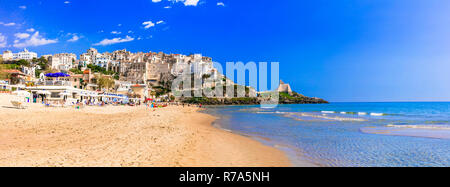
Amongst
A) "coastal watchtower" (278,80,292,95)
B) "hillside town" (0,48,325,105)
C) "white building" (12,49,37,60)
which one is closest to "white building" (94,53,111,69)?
"hillside town" (0,48,325,105)

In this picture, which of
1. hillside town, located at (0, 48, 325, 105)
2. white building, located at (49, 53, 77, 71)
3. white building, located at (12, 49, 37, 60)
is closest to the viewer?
white building, located at (49, 53, 77, 71)

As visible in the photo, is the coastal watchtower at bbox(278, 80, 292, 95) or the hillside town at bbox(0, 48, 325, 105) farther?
the coastal watchtower at bbox(278, 80, 292, 95)

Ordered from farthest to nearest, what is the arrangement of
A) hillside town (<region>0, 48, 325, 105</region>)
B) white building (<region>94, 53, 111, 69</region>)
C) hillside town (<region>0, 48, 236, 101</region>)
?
white building (<region>94, 53, 111, 69</region>)
hillside town (<region>0, 48, 325, 105</region>)
hillside town (<region>0, 48, 236, 101</region>)

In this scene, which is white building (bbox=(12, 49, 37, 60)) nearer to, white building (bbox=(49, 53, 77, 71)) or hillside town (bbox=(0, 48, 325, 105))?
hillside town (bbox=(0, 48, 325, 105))

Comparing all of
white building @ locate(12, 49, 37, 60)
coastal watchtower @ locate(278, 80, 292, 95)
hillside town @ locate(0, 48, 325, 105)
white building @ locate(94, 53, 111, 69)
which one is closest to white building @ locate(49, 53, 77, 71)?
hillside town @ locate(0, 48, 325, 105)

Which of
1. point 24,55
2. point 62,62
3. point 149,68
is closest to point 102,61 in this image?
point 62,62

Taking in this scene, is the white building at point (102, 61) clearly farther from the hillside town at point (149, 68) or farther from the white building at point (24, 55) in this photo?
the white building at point (24, 55)

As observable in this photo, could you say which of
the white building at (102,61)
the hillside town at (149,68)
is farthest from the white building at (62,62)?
the white building at (102,61)

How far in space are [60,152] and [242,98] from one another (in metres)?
97.4

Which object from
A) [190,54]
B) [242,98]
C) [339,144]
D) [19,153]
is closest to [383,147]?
[339,144]

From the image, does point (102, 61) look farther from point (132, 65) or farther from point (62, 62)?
point (132, 65)

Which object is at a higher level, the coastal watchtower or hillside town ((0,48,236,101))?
hillside town ((0,48,236,101))

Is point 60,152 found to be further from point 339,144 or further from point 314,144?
point 339,144
